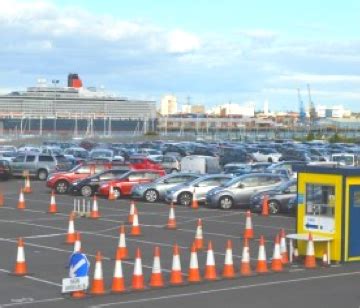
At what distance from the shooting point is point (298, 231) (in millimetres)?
20391

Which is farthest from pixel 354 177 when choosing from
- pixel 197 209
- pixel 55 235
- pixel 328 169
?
pixel 197 209

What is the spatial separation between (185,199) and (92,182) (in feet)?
19.0

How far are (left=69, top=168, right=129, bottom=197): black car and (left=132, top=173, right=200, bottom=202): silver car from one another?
2346mm

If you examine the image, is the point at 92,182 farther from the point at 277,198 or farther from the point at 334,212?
the point at 334,212

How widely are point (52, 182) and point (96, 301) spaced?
88.0 ft

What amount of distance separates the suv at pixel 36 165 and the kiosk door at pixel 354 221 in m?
34.2

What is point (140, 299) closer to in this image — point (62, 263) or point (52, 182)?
point (62, 263)

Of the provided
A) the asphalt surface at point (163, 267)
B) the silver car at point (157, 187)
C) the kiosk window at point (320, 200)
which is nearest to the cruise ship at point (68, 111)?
the silver car at point (157, 187)

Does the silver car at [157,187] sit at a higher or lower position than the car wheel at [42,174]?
higher

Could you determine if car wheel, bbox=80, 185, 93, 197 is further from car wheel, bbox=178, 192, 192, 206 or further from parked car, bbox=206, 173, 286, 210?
parked car, bbox=206, 173, 286, 210

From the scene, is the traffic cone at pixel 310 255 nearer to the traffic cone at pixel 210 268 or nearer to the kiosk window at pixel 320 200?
the kiosk window at pixel 320 200

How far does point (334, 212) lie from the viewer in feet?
63.5

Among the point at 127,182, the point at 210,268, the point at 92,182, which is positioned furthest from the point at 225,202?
the point at 210,268

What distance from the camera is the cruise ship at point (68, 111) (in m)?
164
